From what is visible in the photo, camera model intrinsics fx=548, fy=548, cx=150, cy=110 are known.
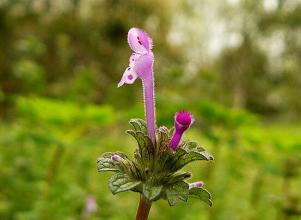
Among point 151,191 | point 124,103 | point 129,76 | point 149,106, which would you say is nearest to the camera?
point 151,191

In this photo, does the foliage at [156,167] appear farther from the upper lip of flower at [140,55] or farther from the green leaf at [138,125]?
the upper lip of flower at [140,55]

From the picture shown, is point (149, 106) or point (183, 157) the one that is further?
point (149, 106)

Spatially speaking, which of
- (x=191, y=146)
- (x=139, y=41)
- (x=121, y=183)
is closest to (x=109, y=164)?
(x=121, y=183)

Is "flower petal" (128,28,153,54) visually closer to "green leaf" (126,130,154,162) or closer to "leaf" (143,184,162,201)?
"green leaf" (126,130,154,162)

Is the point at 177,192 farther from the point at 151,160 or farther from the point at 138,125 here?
the point at 138,125

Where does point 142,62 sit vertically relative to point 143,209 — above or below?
above

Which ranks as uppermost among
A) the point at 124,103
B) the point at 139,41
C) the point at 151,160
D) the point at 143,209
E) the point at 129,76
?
the point at 124,103

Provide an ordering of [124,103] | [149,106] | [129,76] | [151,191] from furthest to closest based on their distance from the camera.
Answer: [124,103] → [149,106] → [129,76] → [151,191]
